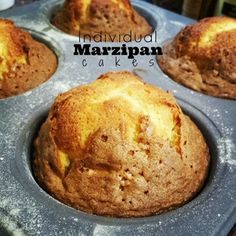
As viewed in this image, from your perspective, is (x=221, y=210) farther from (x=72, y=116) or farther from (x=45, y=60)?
(x=45, y=60)

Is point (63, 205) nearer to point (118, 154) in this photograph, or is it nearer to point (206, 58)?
point (118, 154)

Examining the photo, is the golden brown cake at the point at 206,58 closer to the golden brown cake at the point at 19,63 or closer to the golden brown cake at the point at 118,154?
the golden brown cake at the point at 118,154

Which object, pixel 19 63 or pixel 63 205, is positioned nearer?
pixel 63 205

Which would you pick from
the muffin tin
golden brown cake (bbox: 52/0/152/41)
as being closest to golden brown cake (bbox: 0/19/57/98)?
the muffin tin

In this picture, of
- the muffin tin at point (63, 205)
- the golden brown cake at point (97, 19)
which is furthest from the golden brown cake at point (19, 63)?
the golden brown cake at point (97, 19)

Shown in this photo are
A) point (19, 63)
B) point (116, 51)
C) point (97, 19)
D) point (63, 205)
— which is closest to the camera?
point (63, 205)

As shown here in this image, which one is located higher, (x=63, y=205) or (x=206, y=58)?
(x=206, y=58)

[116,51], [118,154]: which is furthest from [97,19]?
[118,154]
